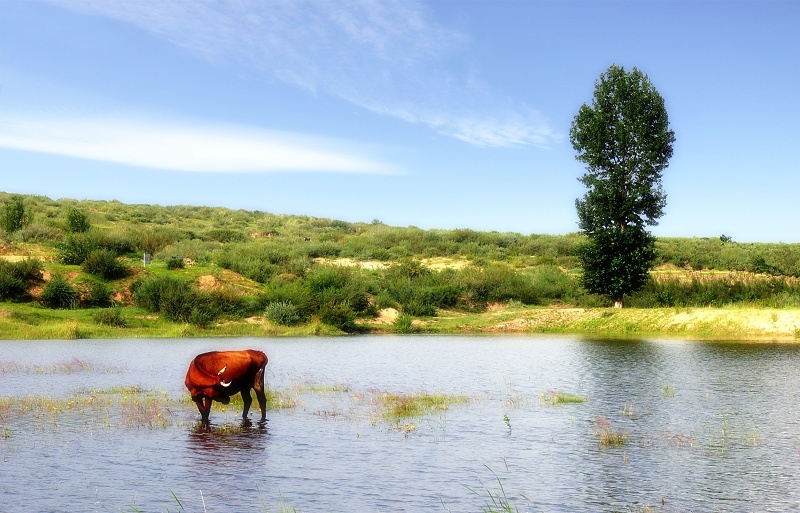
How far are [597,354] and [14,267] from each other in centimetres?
3278

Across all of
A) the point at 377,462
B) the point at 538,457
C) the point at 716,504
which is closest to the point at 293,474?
the point at 377,462

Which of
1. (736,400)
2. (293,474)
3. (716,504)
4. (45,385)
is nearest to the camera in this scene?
(716,504)

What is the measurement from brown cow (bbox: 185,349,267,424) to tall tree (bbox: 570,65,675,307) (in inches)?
1365

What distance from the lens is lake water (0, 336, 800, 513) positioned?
459 inches

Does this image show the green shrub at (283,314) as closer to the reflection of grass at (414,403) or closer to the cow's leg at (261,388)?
the reflection of grass at (414,403)

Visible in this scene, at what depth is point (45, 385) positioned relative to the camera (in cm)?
2270

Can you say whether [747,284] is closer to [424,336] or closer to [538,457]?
A: [424,336]

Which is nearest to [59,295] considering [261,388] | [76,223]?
[76,223]

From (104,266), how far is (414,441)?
38240 mm

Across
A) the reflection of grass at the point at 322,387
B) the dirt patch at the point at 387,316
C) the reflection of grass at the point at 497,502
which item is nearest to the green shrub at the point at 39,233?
the dirt patch at the point at 387,316

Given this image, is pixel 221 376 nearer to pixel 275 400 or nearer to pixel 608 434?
pixel 275 400

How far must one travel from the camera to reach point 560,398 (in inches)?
802

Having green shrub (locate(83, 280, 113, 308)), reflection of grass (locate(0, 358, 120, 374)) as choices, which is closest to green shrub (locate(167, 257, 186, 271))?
green shrub (locate(83, 280, 113, 308))

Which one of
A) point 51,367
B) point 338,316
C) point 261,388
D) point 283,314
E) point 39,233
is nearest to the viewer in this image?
point 261,388
